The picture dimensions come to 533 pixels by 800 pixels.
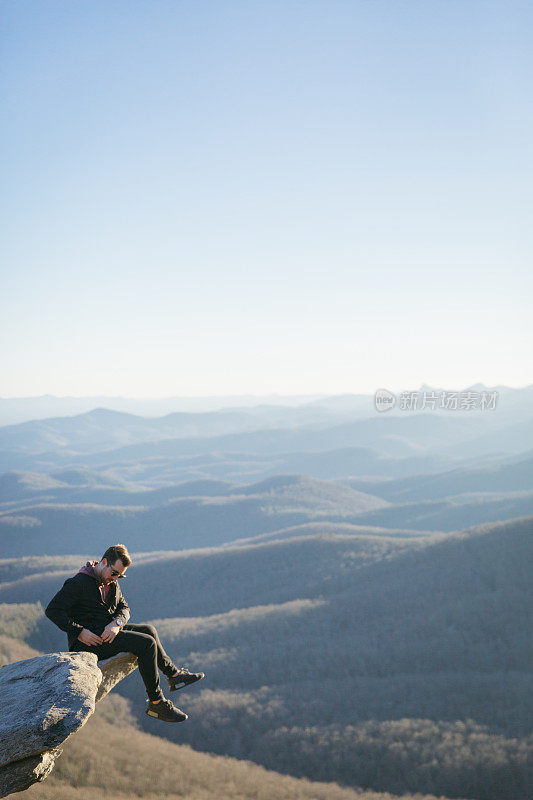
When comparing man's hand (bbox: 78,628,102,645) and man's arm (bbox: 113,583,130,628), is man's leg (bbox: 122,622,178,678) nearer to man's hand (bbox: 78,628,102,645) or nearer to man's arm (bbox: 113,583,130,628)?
man's arm (bbox: 113,583,130,628)

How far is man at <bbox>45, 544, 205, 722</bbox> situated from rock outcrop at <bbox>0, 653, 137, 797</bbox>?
1.20ft

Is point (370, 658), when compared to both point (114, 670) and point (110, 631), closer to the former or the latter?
point (114, 670)

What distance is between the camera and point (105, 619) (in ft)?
29.0

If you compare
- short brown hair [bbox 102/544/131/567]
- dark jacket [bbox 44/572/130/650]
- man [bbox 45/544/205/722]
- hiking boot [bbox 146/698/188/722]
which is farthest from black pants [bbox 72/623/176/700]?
short brown hair [bbox 102/544/131/567]

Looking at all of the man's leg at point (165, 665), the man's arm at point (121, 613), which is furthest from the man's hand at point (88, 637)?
the man's leg at point (165, 665)

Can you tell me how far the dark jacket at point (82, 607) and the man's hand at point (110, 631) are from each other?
0.15 m

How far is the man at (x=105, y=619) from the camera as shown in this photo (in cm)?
848

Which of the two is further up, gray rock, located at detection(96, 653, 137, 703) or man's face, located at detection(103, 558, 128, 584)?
man's face, located at detection(103, 558, 128, 584)

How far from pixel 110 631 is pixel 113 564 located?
114 centimetres

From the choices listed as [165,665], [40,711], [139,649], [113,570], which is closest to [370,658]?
[165,665]

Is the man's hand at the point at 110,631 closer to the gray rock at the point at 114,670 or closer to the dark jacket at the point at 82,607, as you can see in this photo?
the dark jacket at the point at 82,607

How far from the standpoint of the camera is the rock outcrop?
7.18 metres

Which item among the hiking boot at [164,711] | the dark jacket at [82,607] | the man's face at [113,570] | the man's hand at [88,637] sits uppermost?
the man's face at [113,570]

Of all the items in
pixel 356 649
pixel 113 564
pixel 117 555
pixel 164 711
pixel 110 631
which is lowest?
pixel 356 649
